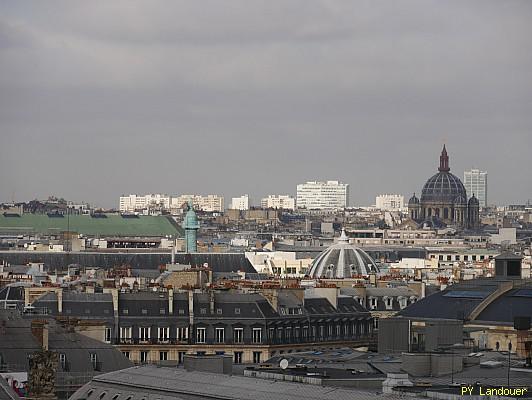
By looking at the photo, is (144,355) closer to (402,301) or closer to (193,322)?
(193,322)

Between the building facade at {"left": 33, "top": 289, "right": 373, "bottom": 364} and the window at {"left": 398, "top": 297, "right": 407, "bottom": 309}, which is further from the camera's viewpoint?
the window at {"left": 398, "top": 297, "right": 407, "bottom": 309}

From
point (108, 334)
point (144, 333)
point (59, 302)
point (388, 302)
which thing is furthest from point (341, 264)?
point (108, 334)

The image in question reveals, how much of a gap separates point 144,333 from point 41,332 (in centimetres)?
2176

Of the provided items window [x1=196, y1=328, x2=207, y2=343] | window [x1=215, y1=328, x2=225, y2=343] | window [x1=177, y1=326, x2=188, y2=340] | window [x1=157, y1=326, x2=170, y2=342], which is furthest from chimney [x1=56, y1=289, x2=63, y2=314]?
window [x1=215, y1=328, x2=225, y2=343]

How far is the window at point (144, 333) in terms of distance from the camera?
7094 cm

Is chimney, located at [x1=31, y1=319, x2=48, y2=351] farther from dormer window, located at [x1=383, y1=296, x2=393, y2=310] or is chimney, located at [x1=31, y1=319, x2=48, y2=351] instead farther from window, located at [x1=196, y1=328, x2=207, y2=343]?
dormer window, located at [x1=383, y1=296, x2=393, y2=310]

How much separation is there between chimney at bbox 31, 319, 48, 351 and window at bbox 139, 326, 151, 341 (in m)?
20.6

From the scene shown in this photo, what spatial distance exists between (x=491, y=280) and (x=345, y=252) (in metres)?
39.3

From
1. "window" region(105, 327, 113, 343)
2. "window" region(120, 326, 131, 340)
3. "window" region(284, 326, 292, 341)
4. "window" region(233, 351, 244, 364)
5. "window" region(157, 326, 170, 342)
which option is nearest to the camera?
"window" region(105, 327, 113, 343)

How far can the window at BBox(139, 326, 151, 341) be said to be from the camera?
2793 inches

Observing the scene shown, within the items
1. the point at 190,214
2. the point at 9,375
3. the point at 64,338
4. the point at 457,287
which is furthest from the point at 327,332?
the point at 190,214

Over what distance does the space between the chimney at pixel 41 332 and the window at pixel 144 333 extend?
2065cm

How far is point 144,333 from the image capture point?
71.1 metres

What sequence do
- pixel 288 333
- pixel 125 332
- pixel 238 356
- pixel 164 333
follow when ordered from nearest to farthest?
1. pixel 238 356
2. pixel 125 332
3. pixel 164 333
4. pixel 288 333
